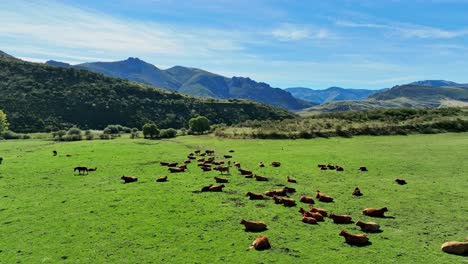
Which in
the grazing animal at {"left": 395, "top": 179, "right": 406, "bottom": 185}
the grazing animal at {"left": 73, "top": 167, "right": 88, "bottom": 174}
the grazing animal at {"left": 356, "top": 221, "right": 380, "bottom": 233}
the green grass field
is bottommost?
the grazing animal at {"left": 73, "top": 167, "right": 88, "bottom": 174}

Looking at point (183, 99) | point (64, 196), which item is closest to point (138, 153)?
point (64, 196)

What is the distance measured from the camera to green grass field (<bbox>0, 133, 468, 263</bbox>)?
14.9 meters

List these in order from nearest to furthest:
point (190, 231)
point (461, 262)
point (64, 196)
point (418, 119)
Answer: point (461, 262)
point (190, 231)
point (64, 196)
point (418, 119)

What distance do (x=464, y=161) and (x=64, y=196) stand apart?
37.6 meters

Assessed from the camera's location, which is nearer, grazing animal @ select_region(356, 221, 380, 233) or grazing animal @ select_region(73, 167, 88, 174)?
grazing animal @ select_region(356, 221, 380, 233)

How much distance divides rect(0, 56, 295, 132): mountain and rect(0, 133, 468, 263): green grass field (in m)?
101

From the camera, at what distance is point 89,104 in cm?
14588

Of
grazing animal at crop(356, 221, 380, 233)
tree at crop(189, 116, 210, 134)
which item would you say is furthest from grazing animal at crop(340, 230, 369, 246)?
tree at crop(189, 116, 210, 134)

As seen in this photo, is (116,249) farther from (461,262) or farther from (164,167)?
(164,167)

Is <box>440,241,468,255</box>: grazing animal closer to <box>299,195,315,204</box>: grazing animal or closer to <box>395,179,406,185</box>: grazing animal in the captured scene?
<box>299,195,315,204</box>: grazing animal

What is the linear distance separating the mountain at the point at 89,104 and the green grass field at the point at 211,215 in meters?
101

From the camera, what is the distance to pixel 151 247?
Result: 617 inches

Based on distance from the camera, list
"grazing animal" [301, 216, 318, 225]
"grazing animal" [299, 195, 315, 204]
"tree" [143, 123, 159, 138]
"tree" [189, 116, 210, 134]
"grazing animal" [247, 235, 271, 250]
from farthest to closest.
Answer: "tree" [189, 116, 210, 134], "tree" [143, 123, 159, 138], "grazing animal" [299, 195, 315, 204], "grazing animal" [301, 216, 318, 225], "grazing animal" [247, 235, 271, 250]

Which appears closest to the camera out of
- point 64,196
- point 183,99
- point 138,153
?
point 64,196
